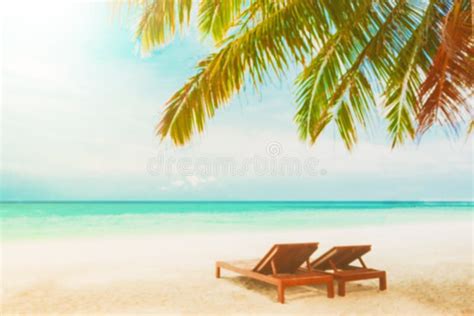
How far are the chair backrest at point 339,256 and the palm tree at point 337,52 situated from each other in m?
1.15

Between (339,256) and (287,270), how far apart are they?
1.55 feet

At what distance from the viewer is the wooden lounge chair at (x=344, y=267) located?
12.3 ft

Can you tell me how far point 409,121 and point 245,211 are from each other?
16.5 metres

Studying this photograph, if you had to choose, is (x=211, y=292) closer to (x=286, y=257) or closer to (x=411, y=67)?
(x=286, y=257)

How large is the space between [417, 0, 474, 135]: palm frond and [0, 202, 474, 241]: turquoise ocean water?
1104 cm

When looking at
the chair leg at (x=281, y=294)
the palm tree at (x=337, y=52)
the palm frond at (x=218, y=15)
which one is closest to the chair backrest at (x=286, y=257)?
the chair leg at (x=281, y=294)

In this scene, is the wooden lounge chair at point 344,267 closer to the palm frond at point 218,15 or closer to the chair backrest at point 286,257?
the chair backrest at point 286,257

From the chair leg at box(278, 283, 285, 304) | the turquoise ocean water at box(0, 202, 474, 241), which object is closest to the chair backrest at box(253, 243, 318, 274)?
the chair leg at box(278, 283, 285, 304)

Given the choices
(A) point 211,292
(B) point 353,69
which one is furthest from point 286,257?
(B) point 353,69

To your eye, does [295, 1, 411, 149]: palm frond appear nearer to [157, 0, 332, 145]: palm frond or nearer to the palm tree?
the palm tree

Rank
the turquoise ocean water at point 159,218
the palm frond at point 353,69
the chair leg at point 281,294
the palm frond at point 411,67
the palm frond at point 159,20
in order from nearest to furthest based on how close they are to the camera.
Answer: the palm frond at point 159,20
the palm frond at point 411,67
the palm frond at point 353,69
the chair leg at point 281,294
the turquoise ocean water at point 159,218

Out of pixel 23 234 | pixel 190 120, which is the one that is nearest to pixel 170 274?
pixel 190 120

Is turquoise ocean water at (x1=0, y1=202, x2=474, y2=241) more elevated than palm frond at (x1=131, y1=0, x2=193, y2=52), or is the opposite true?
palm frond at (x1=131, y1=0, x2=193, y2=52)

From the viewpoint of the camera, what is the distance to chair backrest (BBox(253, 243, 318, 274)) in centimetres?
359
